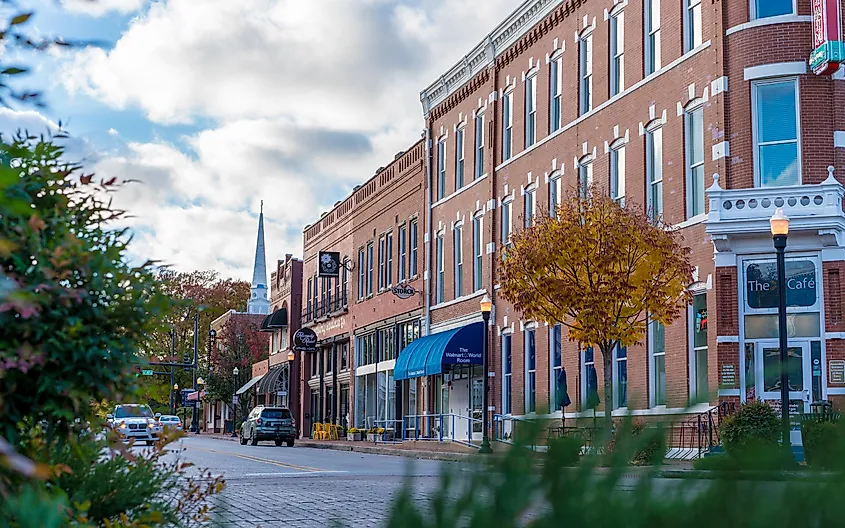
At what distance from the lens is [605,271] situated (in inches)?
874

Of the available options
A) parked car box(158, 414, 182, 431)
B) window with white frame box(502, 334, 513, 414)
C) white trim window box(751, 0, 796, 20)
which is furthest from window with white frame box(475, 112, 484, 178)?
white trim window box(751, 0, 796, 20)

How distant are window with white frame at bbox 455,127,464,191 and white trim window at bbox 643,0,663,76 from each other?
12600 millimetres

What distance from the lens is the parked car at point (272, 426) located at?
4534 centimetres

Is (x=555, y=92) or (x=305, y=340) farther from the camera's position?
(x=305, y=340)

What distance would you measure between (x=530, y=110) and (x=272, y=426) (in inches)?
767

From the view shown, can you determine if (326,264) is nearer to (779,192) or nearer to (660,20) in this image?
(660,20)

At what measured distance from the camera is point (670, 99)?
82.6 ft

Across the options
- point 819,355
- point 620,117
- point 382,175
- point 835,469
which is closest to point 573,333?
point 819,355

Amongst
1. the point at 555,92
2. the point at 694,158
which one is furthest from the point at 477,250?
the point at 694,158

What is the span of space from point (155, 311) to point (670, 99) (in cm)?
2187

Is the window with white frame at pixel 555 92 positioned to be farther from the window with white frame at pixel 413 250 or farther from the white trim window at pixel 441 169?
the window with white frame at pixel 413 250

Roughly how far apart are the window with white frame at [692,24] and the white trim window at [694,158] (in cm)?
161

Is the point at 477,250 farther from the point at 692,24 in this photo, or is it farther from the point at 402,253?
the point at 692,24

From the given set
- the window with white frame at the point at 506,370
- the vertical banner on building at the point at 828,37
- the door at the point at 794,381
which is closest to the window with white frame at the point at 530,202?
the window with white frame at the point at 506,370
